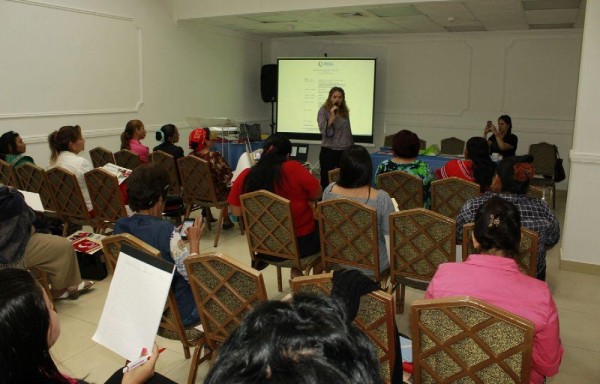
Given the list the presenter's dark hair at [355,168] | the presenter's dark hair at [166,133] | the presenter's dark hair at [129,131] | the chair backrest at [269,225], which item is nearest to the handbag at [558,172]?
the presenter's dark hair at [355,168]

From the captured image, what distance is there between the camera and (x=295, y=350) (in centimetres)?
58

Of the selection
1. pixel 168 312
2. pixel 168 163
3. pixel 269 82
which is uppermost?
pixel 269 82

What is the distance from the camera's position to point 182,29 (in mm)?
7320

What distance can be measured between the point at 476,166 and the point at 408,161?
547mm

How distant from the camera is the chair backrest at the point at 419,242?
262 centimetres

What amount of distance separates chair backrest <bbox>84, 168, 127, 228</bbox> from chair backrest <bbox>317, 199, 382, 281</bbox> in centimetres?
181

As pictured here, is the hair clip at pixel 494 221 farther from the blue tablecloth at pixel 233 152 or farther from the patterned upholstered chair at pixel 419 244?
the blue tablecloth at pixel 233 152

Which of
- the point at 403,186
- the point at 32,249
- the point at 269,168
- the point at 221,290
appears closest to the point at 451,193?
the point at 403,186

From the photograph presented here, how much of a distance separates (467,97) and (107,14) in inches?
228

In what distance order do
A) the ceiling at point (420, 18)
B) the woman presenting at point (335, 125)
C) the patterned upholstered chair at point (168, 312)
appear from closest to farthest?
the patterned upholstered chair at point (168, 312), the woman presenting at point (335, 125), the ceiling at point (420, 18)

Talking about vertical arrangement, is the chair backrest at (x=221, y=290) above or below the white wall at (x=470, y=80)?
below

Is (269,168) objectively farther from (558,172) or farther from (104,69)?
(558,172)

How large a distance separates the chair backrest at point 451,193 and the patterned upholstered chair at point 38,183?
3.09 meters

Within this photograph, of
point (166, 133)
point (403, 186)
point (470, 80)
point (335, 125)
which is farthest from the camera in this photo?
point (470, 80)
